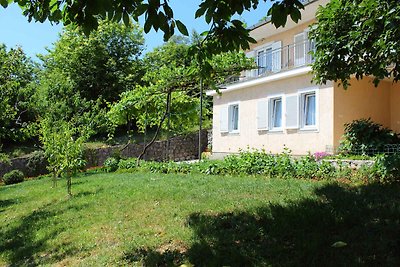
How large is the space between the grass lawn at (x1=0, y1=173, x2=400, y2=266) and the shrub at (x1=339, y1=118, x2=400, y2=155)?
18.1ft

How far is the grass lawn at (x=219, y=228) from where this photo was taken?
4.16 m

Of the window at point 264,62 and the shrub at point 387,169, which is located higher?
the window at point 264,62

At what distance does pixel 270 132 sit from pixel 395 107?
16.6 feet

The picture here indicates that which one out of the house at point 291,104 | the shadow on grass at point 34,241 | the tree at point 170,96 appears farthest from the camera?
the tree at point 170,96

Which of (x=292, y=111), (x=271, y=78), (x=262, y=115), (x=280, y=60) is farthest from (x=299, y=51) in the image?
(x=292, y=111)

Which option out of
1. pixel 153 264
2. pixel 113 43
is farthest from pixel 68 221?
pixel 113 43

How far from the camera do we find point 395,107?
15.4m

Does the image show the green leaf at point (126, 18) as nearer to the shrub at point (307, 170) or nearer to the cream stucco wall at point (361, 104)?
the shrub at point (307, 170)

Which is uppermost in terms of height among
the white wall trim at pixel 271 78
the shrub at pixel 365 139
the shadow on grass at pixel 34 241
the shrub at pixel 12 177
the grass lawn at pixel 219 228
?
the white wall trim at pixel 271 78

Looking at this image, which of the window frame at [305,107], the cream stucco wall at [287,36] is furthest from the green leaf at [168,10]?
the cream stucco wall at [287,36]

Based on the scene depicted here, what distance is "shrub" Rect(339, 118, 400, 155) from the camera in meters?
12.6

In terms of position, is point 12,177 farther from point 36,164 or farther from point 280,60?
point 280,60

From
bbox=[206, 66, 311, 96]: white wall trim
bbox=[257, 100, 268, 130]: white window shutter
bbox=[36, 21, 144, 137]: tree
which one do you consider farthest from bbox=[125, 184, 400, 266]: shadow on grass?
bbox=[36, 21, 144, 137]: tree

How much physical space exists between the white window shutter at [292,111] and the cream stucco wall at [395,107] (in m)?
3.66
